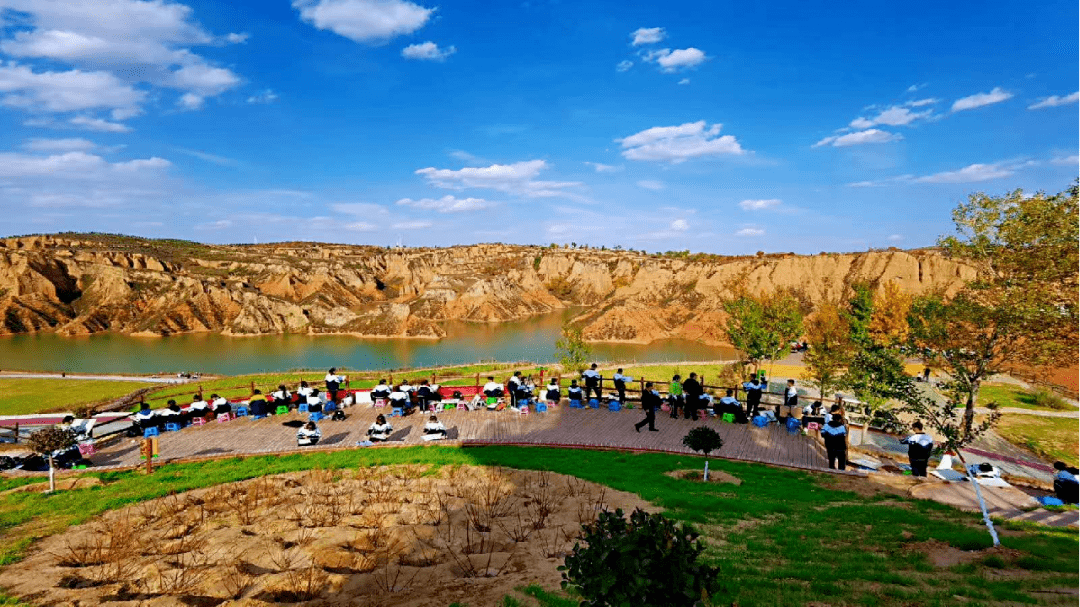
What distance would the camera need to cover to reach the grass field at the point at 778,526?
21.7 feet

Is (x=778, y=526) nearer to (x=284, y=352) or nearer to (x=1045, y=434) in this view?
(x=1045, y=434)

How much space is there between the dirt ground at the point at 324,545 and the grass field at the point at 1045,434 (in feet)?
77.1

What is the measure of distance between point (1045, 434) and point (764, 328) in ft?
48.7

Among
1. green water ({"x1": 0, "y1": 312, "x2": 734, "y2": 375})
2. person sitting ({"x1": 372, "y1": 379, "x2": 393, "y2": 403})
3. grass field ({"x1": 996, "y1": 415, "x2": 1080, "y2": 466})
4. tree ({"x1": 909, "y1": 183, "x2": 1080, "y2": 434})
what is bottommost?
green water ({"x1": 0, "y1": 312, "x2": 734, "y2": 375})

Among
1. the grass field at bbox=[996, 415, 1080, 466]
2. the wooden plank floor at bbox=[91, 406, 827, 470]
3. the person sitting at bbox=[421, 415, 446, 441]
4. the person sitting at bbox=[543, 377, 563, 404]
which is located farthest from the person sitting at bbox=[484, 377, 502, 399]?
the grass field at bbox=[996, 415, 1080, 466]

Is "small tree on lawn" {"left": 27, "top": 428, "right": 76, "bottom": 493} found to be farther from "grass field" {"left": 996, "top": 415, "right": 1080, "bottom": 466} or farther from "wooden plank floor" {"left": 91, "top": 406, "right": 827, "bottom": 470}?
"grass field" {"left": 996, "top": 415, "right": 1080, "bottom": 466}

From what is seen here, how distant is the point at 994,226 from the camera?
16000 mm

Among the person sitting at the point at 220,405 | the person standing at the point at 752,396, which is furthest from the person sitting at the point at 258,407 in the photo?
the person standing at the point at 752,396

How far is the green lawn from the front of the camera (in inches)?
1258

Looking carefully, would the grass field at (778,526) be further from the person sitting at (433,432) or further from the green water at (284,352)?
the green water at (284,352)

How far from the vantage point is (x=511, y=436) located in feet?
62.7

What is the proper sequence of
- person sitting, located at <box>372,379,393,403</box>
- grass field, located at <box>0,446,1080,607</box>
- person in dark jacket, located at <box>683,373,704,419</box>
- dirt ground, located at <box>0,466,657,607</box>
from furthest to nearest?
person sitting, located at <box>372,379,393,403</box>
person in dark jacket, located at <box>683,373,704,419</box>
dirt ground, located at <box>0,466,657,607</box>
grass field, located at <box>0,446,1080,607</box>

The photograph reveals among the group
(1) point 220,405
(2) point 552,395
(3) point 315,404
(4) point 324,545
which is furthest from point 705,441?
(1) point 220,405

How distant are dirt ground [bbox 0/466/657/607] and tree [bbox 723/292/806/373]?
2613 centimetres
